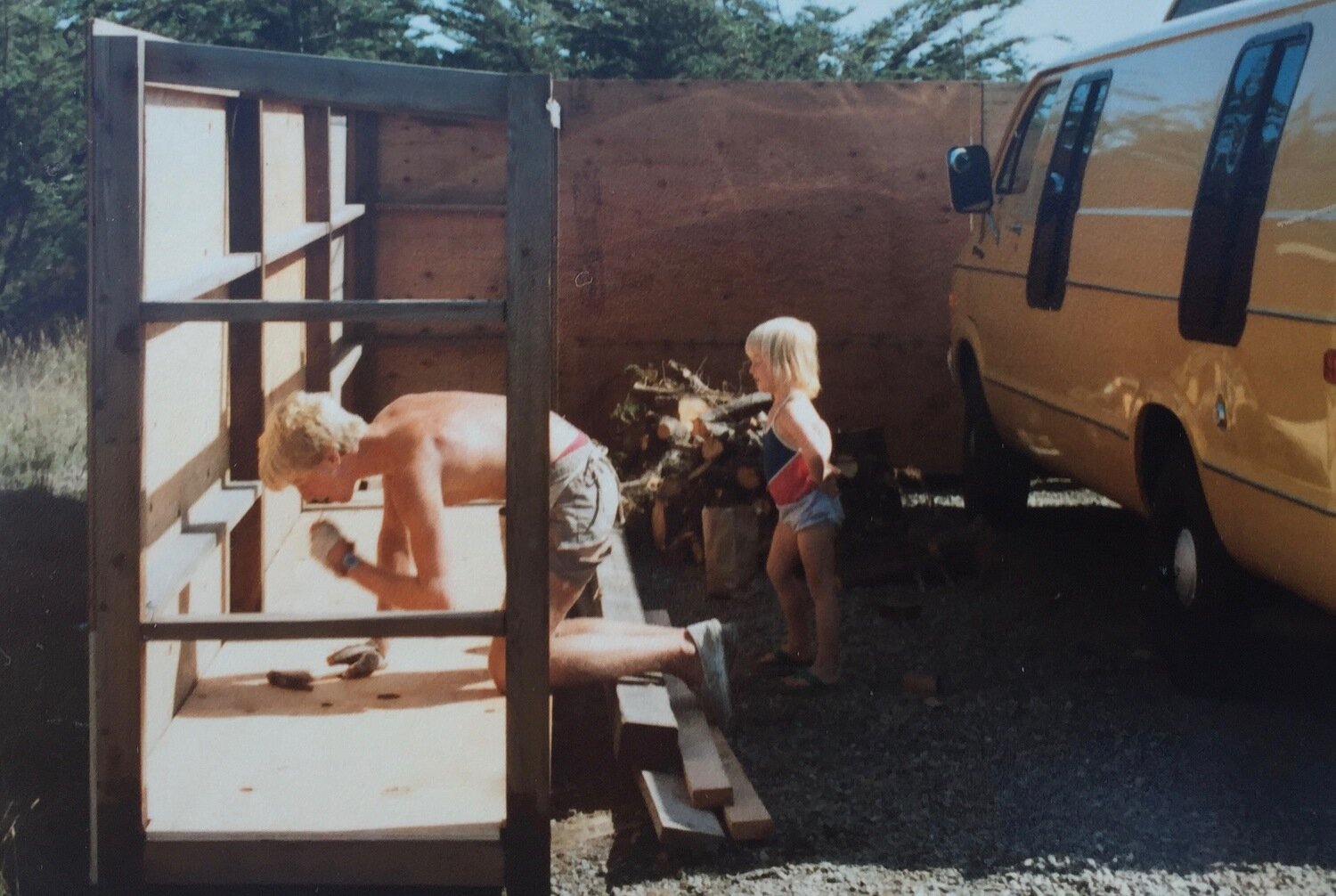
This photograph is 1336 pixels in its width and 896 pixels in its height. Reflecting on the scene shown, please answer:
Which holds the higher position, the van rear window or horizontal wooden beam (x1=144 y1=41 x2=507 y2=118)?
the van rear window

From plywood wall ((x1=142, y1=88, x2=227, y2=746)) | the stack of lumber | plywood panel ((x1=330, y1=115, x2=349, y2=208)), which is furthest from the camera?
plywood panel ((x1=330, y1=115, x2=349, y2=208))

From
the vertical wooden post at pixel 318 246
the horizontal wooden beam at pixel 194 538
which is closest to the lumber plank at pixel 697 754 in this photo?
the horizontal wooden beam at pixel 194 538

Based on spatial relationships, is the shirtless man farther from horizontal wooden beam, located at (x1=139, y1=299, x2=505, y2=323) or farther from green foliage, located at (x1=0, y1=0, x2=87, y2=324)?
→ green foliage, located at (x1=0, y1=0, x2=87, y2=324)

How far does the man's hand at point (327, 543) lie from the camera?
4477mm

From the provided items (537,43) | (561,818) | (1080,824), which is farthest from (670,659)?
(537,43)

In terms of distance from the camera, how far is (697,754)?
473 centimetres

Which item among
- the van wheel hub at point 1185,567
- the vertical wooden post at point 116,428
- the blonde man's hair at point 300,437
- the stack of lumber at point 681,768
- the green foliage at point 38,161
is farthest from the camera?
the green foliage at point 38,161

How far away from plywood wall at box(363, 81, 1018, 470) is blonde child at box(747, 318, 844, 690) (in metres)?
4.05

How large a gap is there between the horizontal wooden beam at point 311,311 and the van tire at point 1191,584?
9.23 ft

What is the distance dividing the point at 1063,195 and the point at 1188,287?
1.63 meters

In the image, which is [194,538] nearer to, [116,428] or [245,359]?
[116,428]

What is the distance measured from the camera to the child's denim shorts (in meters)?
5.89

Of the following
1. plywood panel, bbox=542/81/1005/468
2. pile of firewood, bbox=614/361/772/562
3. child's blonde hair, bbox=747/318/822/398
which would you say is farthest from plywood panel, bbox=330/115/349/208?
child's blonde hair, bbox=747/318/822/398

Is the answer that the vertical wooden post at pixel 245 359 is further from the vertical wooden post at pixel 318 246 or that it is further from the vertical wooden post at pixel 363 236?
the vertical wooden post at pixel 363 236
